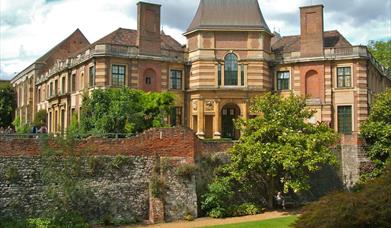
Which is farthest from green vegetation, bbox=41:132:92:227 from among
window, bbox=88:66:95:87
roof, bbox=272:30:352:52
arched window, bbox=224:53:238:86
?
roof, bbox=272:30:352:52

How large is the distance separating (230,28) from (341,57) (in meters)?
9.00

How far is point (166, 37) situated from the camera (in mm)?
48844

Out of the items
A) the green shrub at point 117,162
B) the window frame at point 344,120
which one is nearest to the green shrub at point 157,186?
the green shrub at point 117,162

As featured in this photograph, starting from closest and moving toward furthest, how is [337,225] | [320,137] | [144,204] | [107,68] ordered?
[337,225] → [144,204] → [320,137] → [107,68]

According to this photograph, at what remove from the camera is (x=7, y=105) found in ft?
231

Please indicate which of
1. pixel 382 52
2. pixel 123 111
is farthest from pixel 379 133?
pixel 382 52

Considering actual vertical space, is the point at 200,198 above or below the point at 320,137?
below

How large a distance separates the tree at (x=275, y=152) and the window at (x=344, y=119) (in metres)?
12.1

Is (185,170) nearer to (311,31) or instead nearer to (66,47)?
(311,31)

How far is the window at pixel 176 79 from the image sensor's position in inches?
1735

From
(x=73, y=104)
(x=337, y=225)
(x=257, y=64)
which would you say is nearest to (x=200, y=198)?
(x=337, y=225)

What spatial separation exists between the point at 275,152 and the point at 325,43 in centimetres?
1866

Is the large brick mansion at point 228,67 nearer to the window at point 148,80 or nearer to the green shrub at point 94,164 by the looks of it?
the window at point 148,80

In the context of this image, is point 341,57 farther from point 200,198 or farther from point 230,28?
point 200,198
